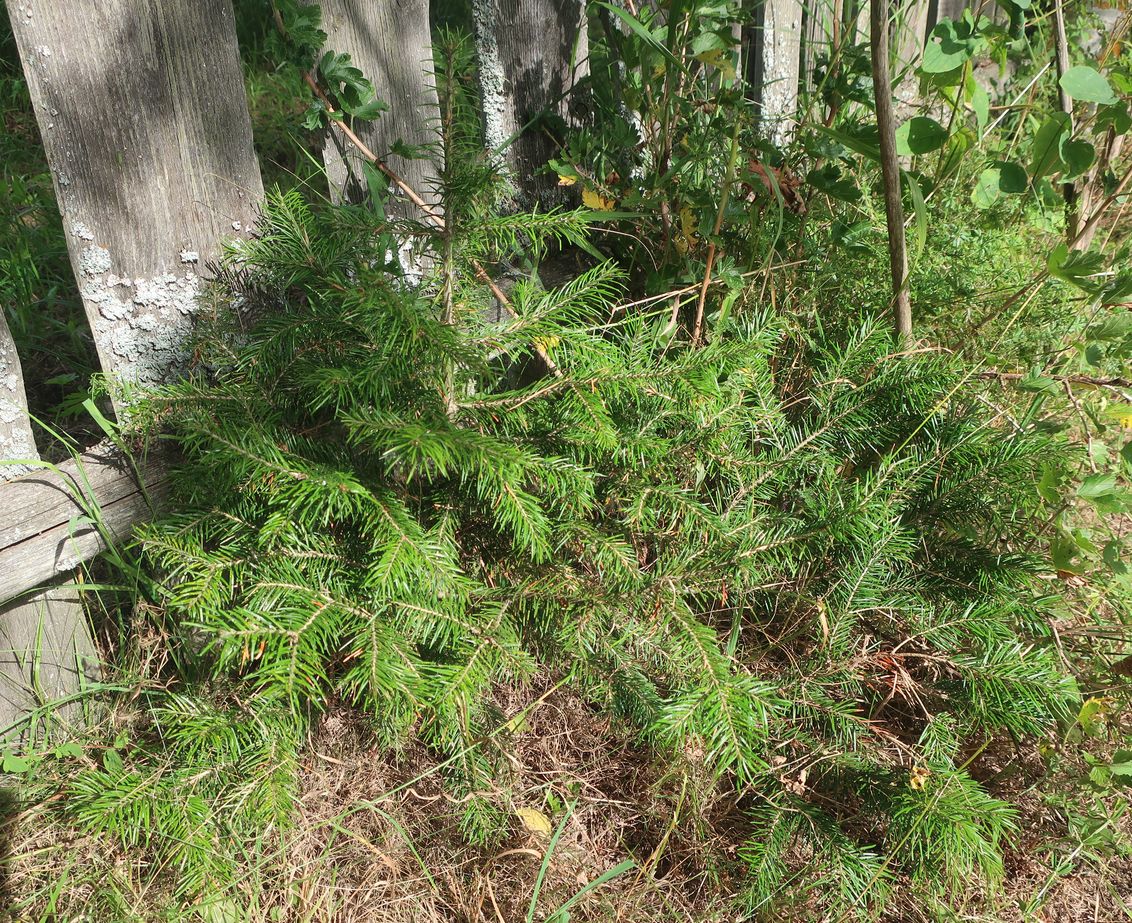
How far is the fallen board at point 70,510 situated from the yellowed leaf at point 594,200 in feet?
3.68

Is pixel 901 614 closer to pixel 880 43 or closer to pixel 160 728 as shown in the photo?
pixel 880 43

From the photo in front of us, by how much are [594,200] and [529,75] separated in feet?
1.15

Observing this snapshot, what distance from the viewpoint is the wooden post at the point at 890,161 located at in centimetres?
183

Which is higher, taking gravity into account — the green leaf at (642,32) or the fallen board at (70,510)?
the green leaf at (642,32)

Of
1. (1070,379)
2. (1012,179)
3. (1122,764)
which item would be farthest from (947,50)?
(1122,764)

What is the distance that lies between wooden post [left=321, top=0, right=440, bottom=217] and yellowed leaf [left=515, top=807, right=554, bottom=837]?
1.23 metres

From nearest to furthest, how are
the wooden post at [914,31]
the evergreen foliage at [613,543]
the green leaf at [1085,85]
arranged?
1. the evergreen foliage at [613,543]
2. the green leaf at [1085,85]
3. the wooden post at [914,31]

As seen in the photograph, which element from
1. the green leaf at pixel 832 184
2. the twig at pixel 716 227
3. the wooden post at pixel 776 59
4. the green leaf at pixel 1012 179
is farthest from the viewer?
the wooden post at pixel 776 59

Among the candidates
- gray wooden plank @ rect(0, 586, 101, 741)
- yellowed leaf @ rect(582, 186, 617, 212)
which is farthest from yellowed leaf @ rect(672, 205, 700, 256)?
gray wooden plank @ rect(0, 586, 101, 741)

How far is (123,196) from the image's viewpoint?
169 cm

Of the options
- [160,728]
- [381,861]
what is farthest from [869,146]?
[160,728]

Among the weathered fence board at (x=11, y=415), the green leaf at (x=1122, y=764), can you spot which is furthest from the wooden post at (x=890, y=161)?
the weathered fence board at (x=11, y=415)

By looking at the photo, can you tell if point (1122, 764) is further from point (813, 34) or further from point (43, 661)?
point (813, 34)

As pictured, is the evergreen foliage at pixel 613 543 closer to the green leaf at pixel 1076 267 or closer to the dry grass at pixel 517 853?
the dry grass at pixel 517 853
